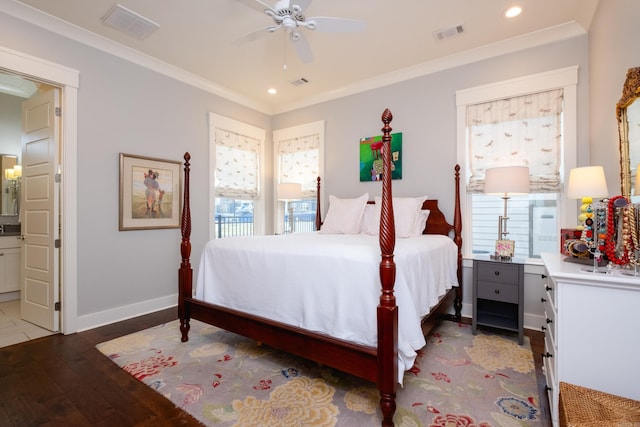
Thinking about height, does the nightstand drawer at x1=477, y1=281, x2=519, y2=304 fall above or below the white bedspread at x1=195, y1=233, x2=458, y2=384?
below

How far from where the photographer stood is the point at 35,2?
2.60 metres

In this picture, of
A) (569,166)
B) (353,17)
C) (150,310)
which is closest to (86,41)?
(353,17)

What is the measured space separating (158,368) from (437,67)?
4.15m

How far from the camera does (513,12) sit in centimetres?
272

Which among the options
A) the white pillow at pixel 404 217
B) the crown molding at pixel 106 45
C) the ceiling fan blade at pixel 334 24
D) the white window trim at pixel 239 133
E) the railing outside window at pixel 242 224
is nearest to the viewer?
the ceiling fan blade at pixel 334 24

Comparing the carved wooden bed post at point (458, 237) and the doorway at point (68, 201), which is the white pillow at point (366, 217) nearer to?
the carved wooden bed post at point (458, 237)

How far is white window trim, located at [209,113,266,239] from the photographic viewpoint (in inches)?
169

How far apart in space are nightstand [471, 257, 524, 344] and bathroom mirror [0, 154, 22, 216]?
6.20m

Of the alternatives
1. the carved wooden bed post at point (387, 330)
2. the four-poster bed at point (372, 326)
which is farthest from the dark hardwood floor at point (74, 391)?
the carved wooden bed post at point (387, 330)

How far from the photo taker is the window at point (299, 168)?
4.74 meters

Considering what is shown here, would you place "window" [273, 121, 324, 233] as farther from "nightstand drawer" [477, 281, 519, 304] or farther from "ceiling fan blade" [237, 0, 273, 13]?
"nightstand drawer" [477, 281, 519, 304]

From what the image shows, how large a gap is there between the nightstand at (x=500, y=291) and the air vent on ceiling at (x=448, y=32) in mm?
2248

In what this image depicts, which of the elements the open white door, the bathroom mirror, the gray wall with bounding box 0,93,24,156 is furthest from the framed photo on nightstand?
the gray wall with bounding box 0,93,24,156

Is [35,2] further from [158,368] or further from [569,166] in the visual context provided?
[569,166]
